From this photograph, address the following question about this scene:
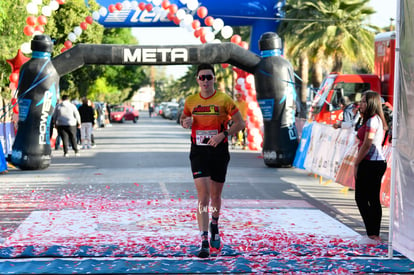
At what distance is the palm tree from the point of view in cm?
3569

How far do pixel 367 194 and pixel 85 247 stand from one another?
309cm

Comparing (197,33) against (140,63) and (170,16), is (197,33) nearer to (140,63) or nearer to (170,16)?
(170,16)

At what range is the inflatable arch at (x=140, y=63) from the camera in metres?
17.1

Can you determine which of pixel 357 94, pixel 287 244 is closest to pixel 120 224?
pixel 287 244

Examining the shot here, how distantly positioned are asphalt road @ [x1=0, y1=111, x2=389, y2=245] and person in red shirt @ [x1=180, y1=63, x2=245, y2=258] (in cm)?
237

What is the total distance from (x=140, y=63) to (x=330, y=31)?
19591mm

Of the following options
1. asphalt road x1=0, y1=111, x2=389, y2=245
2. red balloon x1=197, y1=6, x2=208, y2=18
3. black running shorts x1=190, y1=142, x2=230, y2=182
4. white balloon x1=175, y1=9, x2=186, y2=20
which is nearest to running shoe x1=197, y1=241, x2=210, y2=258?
black running shorts x1=190, y1=142, x2=230, y2=182

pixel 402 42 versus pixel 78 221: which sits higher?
pixel 402 42

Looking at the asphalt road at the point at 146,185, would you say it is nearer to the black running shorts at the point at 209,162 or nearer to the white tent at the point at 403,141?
the white tent at the point at 403,141

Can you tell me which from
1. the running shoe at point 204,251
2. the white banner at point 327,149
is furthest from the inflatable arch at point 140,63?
the running shoe at point 204,251

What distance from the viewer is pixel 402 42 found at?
698cm

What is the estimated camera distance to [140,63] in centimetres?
1755

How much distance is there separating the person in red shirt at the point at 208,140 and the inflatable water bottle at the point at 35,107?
10.2 metres

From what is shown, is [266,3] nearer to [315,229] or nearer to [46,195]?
[46,195]
